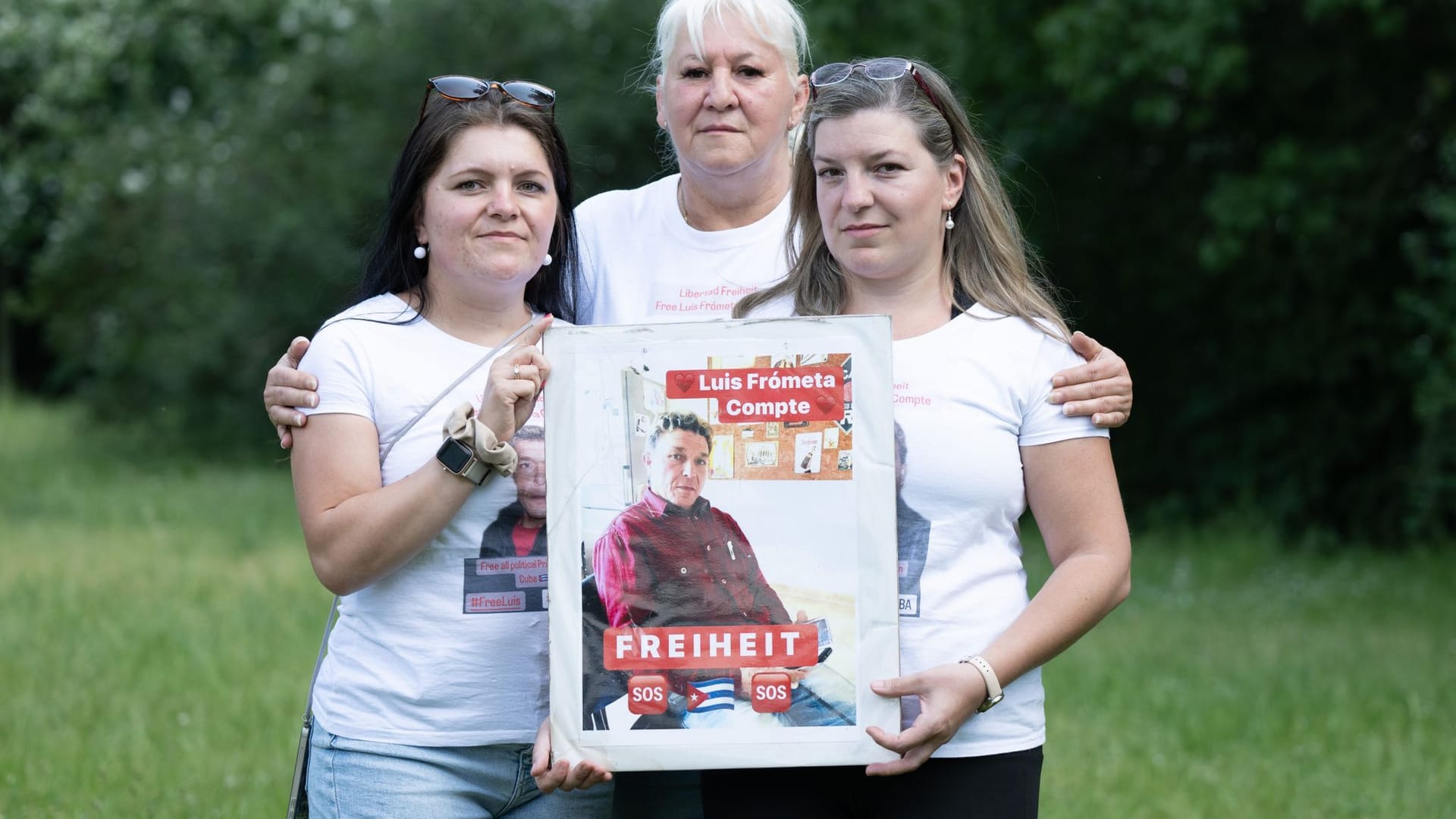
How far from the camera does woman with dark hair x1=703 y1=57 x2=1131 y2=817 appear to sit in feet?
8.20

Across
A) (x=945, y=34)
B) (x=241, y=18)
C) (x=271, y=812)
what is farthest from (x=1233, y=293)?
(x=241, y=18)

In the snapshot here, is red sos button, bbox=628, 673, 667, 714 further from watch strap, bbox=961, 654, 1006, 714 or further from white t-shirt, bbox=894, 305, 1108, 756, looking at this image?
watch strap, bbox=961, 654, 1006, 714

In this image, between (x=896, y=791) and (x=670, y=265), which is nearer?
(x=896, y=791)

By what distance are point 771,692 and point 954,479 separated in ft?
1.60

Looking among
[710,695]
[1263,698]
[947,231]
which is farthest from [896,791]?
[1263,698]

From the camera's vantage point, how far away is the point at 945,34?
44.0 ft

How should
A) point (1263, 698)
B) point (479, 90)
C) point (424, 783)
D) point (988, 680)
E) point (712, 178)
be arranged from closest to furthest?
point (988, 680)
point (424, 783)
point (479, 90)
point (712, 178)
point (1263, 698)

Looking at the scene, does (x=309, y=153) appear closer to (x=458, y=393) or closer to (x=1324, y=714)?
(x=1324, y=714)

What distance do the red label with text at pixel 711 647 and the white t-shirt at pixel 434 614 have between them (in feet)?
1.08

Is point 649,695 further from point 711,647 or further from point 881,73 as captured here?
point 881,73

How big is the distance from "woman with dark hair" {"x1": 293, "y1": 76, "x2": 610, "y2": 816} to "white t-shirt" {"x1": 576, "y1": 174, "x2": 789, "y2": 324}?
46 cm

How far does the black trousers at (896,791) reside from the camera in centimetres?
253

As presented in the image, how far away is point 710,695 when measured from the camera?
246cm

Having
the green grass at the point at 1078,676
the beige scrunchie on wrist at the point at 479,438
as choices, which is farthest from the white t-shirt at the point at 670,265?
the green grass at the point at 1078,676
